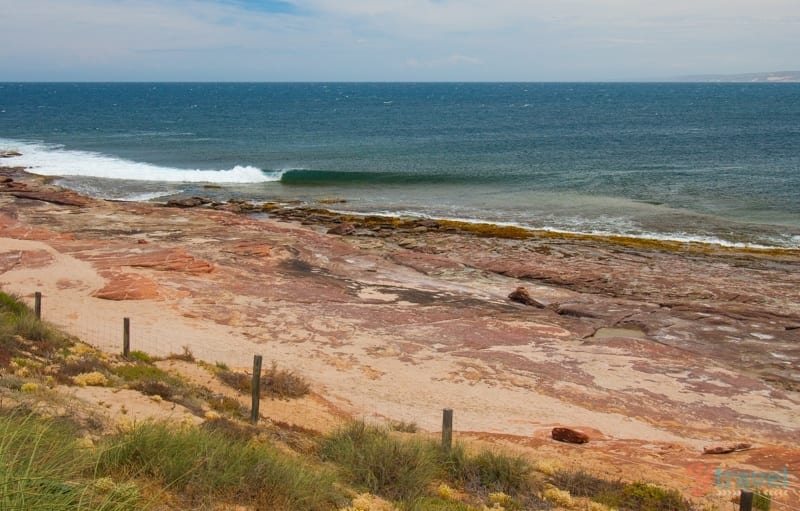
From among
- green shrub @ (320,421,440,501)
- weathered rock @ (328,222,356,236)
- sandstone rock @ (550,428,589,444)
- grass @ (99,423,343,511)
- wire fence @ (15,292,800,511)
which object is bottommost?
sandstone rock @ (550,428,589,444)

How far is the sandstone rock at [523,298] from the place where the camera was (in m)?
24.8

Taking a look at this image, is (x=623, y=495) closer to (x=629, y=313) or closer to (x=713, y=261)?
(x=629, y=313)

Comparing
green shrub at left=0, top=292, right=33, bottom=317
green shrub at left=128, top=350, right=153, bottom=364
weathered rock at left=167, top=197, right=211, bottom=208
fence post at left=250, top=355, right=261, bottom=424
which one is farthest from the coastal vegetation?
weathered rock at left=167, top=197, right=211, bottom=208

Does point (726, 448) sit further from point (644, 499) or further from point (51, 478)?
point (51, 478)

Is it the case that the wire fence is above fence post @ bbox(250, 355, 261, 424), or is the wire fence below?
below

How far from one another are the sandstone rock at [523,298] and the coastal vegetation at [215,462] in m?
11.7

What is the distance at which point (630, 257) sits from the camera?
3105cm

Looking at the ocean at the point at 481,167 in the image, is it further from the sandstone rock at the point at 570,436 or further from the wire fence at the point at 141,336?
the sandstone rock at the point at 570,436

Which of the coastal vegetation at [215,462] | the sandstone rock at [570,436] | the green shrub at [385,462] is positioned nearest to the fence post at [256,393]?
the coastal vegetation at [215,462]

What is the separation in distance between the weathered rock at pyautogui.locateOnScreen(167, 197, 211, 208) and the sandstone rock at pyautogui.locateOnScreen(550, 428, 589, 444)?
3338cm

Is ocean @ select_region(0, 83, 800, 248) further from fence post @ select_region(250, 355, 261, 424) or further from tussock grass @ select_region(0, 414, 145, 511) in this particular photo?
tussock grass @ select_region(0, 414, 145, 511)

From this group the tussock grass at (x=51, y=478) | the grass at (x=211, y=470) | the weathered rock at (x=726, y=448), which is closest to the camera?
the tussock grass at (x=51, y=478)

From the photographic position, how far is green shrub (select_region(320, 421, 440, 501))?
32.9ft

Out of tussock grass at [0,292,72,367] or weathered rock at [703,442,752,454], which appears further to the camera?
tussock grass at [0,292,72,367]
